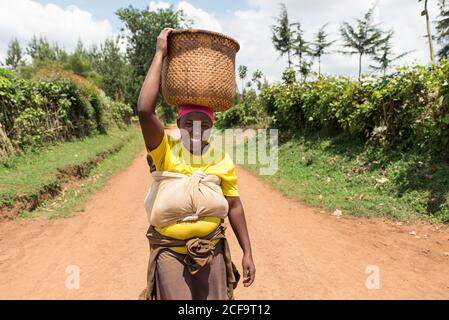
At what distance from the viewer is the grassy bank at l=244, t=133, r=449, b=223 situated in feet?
19.9

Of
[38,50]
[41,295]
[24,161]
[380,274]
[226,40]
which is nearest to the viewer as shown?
[226,40]

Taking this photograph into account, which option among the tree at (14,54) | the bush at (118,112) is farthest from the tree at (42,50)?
the bush at (118,112)

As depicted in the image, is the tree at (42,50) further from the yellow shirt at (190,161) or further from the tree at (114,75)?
the yellow shirt at (190,161)

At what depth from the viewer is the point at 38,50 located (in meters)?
56.9

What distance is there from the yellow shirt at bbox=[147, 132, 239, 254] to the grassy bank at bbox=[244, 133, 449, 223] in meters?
4.68

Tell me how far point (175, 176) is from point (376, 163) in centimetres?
683

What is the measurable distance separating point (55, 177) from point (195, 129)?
6.99 meters

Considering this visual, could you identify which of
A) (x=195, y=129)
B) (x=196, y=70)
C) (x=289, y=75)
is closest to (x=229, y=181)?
(x=195, y=129)

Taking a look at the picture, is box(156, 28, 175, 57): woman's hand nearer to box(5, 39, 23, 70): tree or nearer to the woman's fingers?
the woman's fingers

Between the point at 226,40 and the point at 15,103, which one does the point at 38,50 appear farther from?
the point at 226,40

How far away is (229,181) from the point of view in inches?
89.0

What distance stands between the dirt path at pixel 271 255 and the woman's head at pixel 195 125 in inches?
81.3

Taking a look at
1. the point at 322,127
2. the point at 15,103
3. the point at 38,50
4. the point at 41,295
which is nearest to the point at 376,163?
the point at 322,127

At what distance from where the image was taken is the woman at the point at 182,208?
199 cm
